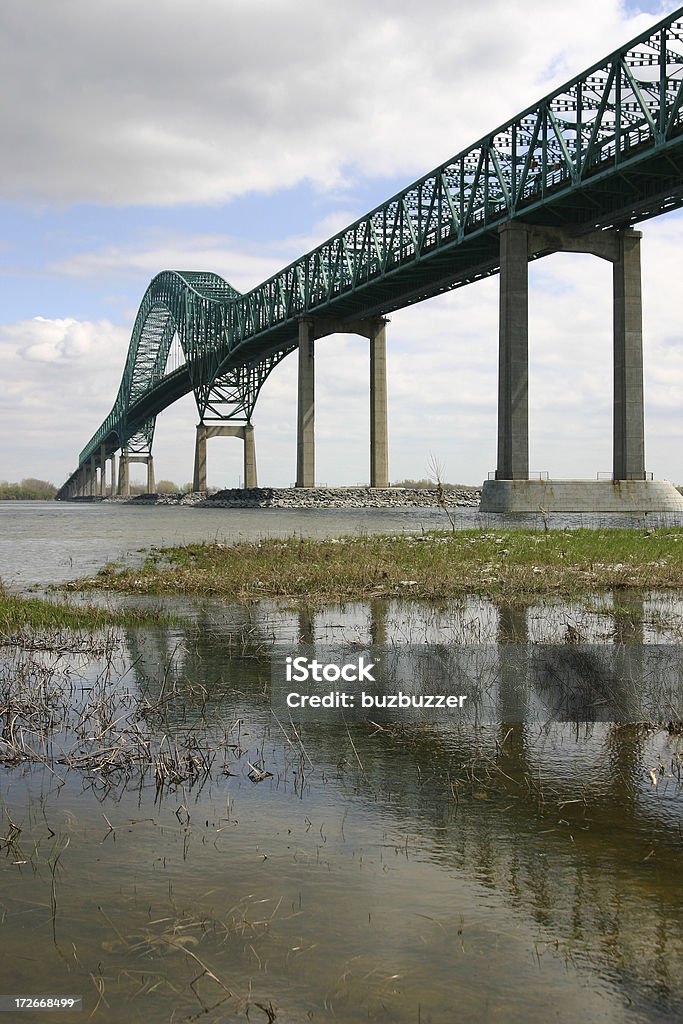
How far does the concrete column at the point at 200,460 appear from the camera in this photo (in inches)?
4902

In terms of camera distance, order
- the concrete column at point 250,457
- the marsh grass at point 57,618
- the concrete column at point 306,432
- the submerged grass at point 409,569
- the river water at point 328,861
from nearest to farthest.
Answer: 1. the river water at point 328,861
2. the marsh grass at point 57,618
3. the submerged grass at point 409,569
4. the concrete column at point 306,432
5. the concrete column at point 250,457

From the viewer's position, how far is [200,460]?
127 m

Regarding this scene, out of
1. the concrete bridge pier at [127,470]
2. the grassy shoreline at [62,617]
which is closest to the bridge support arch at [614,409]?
the grassy shoreline at [62,617]

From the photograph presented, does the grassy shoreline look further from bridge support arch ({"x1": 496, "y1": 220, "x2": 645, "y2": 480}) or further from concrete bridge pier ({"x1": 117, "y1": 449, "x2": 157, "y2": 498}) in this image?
concrete bridge pier ({"x1": 117, "y1": 449, "x2": 157, "y2": 498})

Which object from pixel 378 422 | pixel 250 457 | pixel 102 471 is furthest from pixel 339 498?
pixel 102 471

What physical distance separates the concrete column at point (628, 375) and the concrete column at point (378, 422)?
3483cm

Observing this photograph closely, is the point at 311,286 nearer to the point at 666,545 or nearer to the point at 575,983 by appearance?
the point at 666,545

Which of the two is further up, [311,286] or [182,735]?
[311,286]


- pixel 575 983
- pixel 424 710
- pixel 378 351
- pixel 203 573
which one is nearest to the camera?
pixel 575 983

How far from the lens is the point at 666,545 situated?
24.0 metres

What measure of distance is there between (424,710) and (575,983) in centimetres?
460

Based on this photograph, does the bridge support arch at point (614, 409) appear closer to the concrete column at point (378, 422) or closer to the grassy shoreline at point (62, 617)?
the concrete column at point (378, 422)

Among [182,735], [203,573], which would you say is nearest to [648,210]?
[203,573]

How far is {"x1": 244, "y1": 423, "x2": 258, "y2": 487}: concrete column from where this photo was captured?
4828 inches
